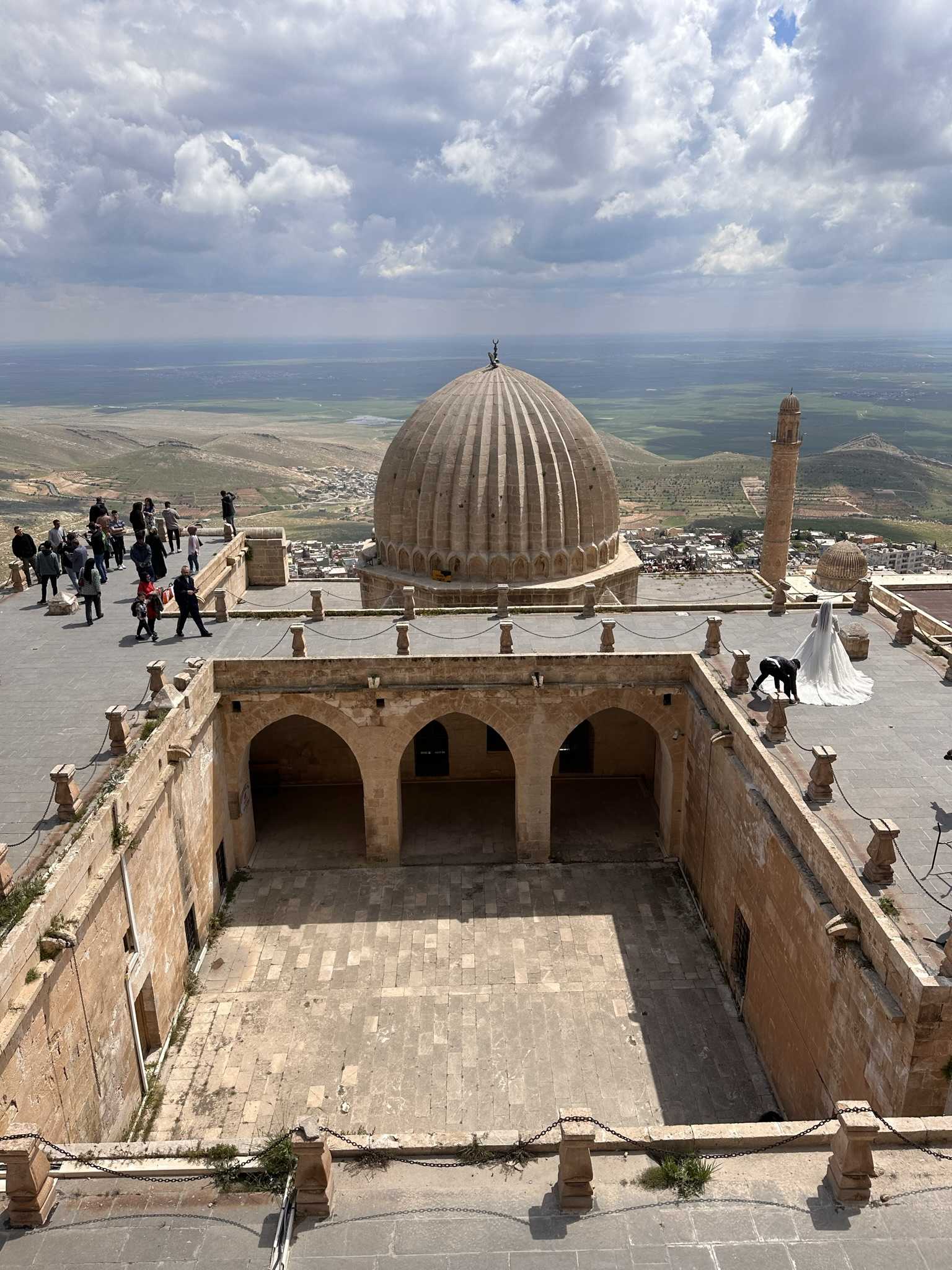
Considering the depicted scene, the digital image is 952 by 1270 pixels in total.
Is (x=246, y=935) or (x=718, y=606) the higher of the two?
(x=718, y=606)

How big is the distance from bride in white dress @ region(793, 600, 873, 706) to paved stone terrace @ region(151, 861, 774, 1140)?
5620 millimetres

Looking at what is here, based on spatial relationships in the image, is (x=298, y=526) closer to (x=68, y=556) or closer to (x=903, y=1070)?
(x=68, y=556)

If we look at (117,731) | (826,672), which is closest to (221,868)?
(117,731)

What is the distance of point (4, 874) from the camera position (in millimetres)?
11164

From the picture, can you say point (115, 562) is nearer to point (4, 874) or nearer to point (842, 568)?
point (4, 874)

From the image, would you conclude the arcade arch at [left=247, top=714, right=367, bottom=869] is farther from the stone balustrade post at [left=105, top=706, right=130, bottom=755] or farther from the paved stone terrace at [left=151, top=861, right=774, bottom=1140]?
the stone balustrade post at [left=105, top=706, right=130, bottom=755]

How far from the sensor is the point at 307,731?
2403 centimetres

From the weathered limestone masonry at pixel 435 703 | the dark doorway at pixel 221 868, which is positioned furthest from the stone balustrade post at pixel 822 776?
the dark doorway at pixel 221 868

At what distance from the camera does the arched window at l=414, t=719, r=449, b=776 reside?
79.6ft

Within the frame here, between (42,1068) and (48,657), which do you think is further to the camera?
(48,657)

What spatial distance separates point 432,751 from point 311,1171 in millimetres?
16192

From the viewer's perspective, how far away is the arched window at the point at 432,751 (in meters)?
24.2

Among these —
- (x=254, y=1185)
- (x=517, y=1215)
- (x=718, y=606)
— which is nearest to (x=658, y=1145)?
(x=517, y=1215)

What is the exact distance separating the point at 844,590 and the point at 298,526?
76.6m
